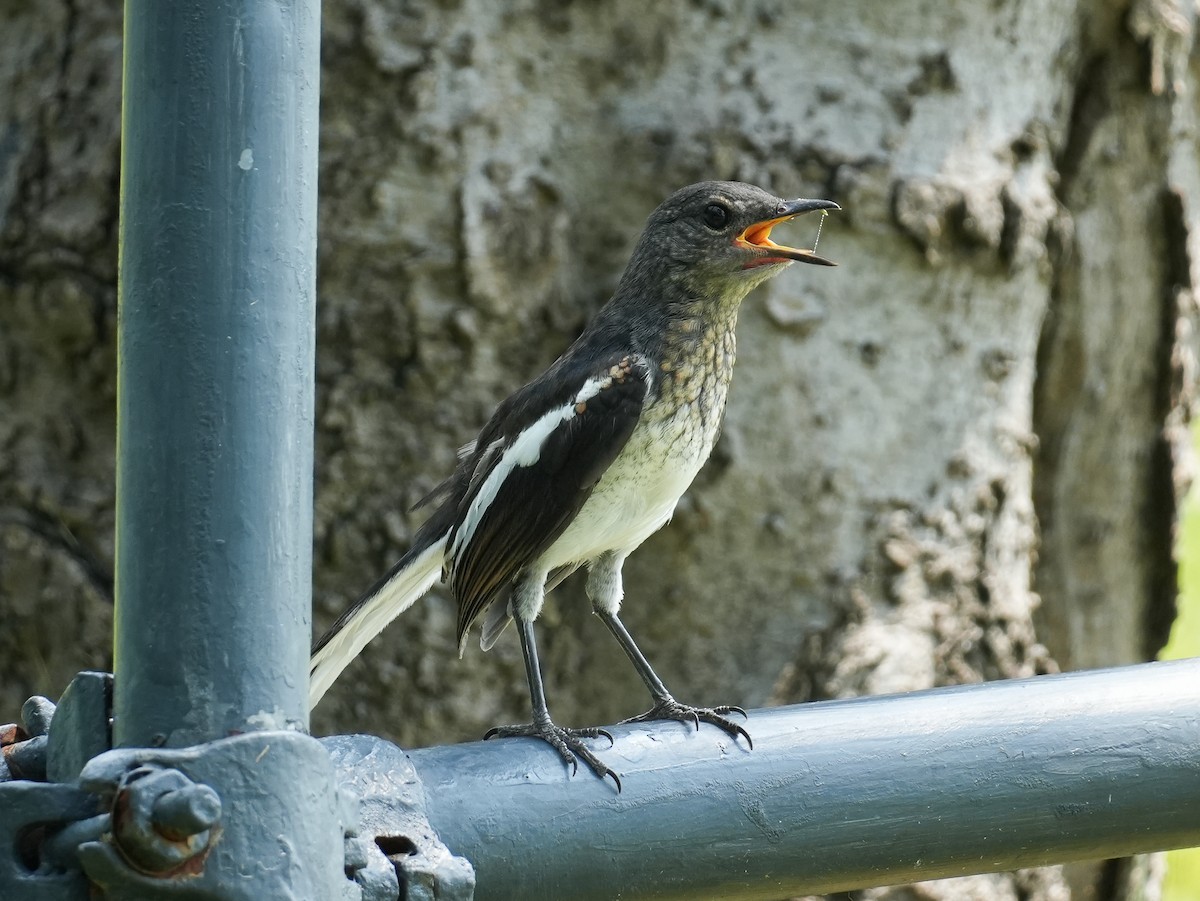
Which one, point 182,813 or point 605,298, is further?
point 605,298

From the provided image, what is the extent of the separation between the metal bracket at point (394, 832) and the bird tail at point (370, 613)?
133 centimetres

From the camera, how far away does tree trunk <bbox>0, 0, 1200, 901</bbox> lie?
3729mm

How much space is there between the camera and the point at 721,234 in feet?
10.8

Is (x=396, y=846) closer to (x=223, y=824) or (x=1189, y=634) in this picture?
(x=223, y=824)

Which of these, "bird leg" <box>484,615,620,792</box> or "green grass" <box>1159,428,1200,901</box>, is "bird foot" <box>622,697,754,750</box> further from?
"green grass" <box>1159,428,1200,901</box>

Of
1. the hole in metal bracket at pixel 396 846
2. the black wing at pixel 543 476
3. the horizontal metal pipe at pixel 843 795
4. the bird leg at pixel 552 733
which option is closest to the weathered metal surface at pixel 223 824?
the hole in metal bracket at pixel 396 846

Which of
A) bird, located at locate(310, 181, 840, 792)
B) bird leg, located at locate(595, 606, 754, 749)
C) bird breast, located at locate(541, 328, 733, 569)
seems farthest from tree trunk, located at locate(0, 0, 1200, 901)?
bird breast, located at locate(541, 328, 733, 569)

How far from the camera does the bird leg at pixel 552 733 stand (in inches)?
63.6

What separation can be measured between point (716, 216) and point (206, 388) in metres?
2.13

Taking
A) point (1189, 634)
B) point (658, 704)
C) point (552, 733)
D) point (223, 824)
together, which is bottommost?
point (1189, 634)

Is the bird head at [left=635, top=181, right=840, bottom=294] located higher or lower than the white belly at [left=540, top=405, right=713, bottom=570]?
higher

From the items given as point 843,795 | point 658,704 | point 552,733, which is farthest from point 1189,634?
point 843,795

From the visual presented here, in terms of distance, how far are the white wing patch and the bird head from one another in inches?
15.6

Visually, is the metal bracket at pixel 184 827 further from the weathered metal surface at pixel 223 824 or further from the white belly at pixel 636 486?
the white belly at pixel 636 486
